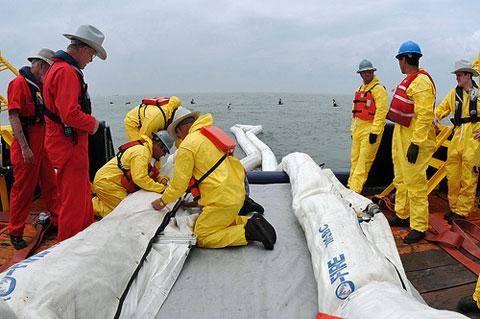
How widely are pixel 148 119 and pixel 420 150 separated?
299 centimetres

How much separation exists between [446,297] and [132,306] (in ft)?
6.74

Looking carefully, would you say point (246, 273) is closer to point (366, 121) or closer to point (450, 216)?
point (450, 216)

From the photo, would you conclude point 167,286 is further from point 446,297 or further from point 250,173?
point 250,173

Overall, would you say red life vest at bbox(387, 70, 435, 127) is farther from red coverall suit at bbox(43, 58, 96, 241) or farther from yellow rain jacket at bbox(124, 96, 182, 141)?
red coverall suit at bbox(43, 58, 96, 241)

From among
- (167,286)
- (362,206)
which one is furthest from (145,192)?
(362,206)

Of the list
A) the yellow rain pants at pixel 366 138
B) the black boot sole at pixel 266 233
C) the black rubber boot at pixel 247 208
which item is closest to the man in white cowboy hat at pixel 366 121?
the yellow rain pants at pixel 366 138

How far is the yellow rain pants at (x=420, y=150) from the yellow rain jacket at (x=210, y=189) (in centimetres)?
175

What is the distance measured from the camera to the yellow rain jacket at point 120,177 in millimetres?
3301

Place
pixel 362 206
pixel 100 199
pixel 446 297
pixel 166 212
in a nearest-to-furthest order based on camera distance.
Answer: pixel 446 297 → pixel 166 212 → pixel 362 206 → pixel 100 199

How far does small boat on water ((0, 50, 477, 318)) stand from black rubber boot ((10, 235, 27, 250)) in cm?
7

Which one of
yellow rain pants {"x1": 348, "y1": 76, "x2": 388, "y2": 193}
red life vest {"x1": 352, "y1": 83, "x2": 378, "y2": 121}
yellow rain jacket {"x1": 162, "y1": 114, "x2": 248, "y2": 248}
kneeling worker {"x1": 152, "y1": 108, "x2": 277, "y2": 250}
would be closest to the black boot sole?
kneeling worker {"x1": 152, "y1": 108, "x2": 277, "y2": 250}

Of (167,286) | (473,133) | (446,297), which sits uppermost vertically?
(473,133)

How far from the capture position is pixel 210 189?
2678 millimetres

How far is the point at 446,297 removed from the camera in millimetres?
2445
